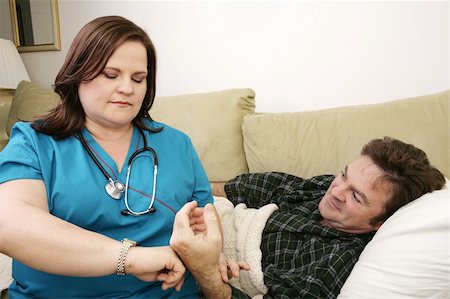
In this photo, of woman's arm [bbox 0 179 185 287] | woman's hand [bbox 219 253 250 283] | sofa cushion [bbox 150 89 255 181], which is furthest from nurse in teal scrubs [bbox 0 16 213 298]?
sofa cushion [bbox 150 89 255 181]

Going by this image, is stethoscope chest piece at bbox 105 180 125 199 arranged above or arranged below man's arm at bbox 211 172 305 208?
above

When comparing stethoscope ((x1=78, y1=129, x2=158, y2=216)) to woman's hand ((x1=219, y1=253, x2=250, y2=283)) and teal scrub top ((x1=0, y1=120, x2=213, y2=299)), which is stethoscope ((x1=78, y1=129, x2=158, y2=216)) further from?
woman's hand ((x1=219, y1=253, x2=250, y2=283))

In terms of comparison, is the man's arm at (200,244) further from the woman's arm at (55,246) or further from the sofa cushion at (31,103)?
the sofa cushion at (31,103)

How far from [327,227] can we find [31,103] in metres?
1.54

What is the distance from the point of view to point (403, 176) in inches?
42.1

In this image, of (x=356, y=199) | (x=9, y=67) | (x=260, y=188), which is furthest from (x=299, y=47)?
(x=9, y=67)

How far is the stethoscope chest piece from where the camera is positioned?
904mm

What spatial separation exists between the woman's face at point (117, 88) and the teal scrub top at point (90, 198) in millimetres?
77

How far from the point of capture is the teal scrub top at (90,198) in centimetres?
86

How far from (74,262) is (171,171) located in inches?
→ 14.0

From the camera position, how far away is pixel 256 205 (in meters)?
1.38

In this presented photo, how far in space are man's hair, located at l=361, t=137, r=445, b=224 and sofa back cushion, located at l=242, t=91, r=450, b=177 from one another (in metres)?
0.26

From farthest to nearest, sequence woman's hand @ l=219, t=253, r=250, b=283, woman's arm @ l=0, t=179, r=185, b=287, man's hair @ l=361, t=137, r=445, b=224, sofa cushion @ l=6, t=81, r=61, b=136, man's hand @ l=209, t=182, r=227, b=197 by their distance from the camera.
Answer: sofa cushion @ l=6, t=81, r=61, b=136
man's hand @ l=209, t=182, r=227, b=197
man's hair @ l=361, t=137, r=445, b=224
woman's hand @ l=219, t=253, r=250, b=283
woman's arm @ l=0, t=179, r=185, b=287

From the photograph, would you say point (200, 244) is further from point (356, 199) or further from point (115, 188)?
point (356, 199)
